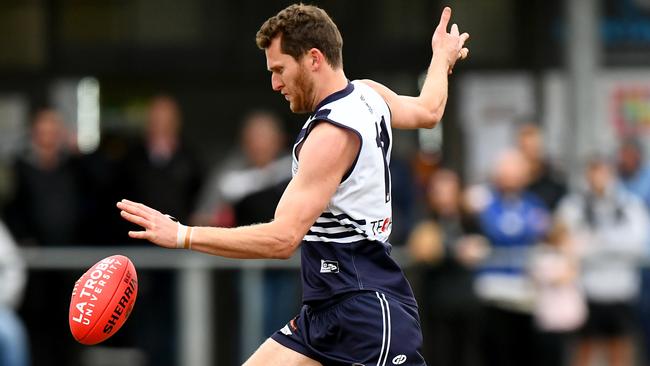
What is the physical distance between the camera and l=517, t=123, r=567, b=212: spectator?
11938mm

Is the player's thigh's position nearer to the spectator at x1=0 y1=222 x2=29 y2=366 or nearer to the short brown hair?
the short brown hair

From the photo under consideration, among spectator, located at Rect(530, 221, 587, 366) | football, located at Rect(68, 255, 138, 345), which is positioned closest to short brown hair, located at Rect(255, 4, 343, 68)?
football, located at Rect(68, 255, 138, 345)

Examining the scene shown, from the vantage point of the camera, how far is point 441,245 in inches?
447

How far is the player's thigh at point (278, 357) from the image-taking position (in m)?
6.38

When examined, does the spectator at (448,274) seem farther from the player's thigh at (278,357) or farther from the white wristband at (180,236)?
the white wristband at (180,236)

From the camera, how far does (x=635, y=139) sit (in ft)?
44.4

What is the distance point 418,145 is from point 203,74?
7.82ft

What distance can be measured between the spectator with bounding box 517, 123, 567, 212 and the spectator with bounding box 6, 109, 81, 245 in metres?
3.63

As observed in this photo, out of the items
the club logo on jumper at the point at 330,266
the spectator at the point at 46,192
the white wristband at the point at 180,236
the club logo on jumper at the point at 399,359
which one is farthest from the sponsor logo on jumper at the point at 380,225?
the spectator at the point at 46,192

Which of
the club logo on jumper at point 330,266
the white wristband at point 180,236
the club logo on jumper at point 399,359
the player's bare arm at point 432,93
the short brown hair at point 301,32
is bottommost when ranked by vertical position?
the club logo on jumper at point 399,359

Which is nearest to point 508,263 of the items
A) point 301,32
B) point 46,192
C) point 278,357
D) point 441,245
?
point 441,245

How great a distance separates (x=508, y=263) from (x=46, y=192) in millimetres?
3670

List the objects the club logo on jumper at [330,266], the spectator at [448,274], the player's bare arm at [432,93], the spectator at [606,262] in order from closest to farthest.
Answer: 1. the club logo on jumper at [330,266]
2. the player's bare arm at [432,93]
3. the spectator at [448,274]
4. the spectator at [606,262]

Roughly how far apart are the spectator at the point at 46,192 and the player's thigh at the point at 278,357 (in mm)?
5366
